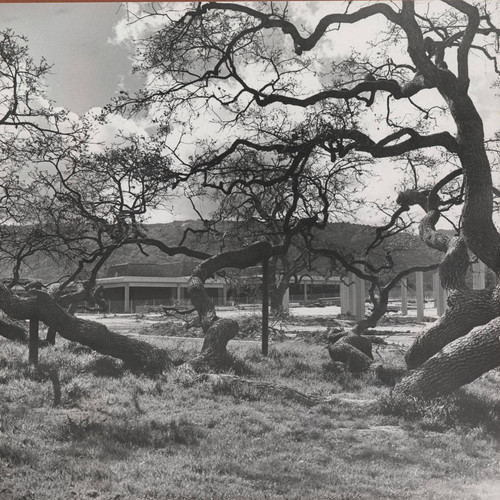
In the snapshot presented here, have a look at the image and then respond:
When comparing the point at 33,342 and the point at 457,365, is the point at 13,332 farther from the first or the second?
the point at 457,365

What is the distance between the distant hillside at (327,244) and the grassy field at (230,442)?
12.4 ft

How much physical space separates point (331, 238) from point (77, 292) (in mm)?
5256

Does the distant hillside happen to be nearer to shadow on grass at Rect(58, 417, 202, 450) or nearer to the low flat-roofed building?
the low flat-roofed building

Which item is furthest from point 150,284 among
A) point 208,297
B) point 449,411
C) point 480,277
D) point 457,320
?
point 449,411

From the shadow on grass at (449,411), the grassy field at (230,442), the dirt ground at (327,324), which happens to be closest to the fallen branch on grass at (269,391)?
the grassy field at (230,442)

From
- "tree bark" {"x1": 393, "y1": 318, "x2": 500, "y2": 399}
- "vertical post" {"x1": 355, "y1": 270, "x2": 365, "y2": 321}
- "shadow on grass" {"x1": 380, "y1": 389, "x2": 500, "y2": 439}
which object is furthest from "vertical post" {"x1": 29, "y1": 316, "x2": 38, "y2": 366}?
"vertical post" {"x1": 355, "y1": 270, "x2": 365, "y2": 321}

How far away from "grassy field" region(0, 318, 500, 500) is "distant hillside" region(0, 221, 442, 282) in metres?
3.79

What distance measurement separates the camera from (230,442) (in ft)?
17.3

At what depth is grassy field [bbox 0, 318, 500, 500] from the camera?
14.5 feet

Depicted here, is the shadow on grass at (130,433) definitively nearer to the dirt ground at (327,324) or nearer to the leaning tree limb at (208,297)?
the leaning tree limb at (208,297)

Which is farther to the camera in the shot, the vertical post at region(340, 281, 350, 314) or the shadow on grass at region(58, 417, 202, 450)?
the vertical post at region(340, 281, 350, 314)

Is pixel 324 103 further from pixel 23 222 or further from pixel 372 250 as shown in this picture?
pixel 23 222

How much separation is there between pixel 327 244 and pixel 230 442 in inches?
261

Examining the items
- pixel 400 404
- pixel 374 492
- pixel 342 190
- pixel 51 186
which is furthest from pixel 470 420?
pixel 51 186
